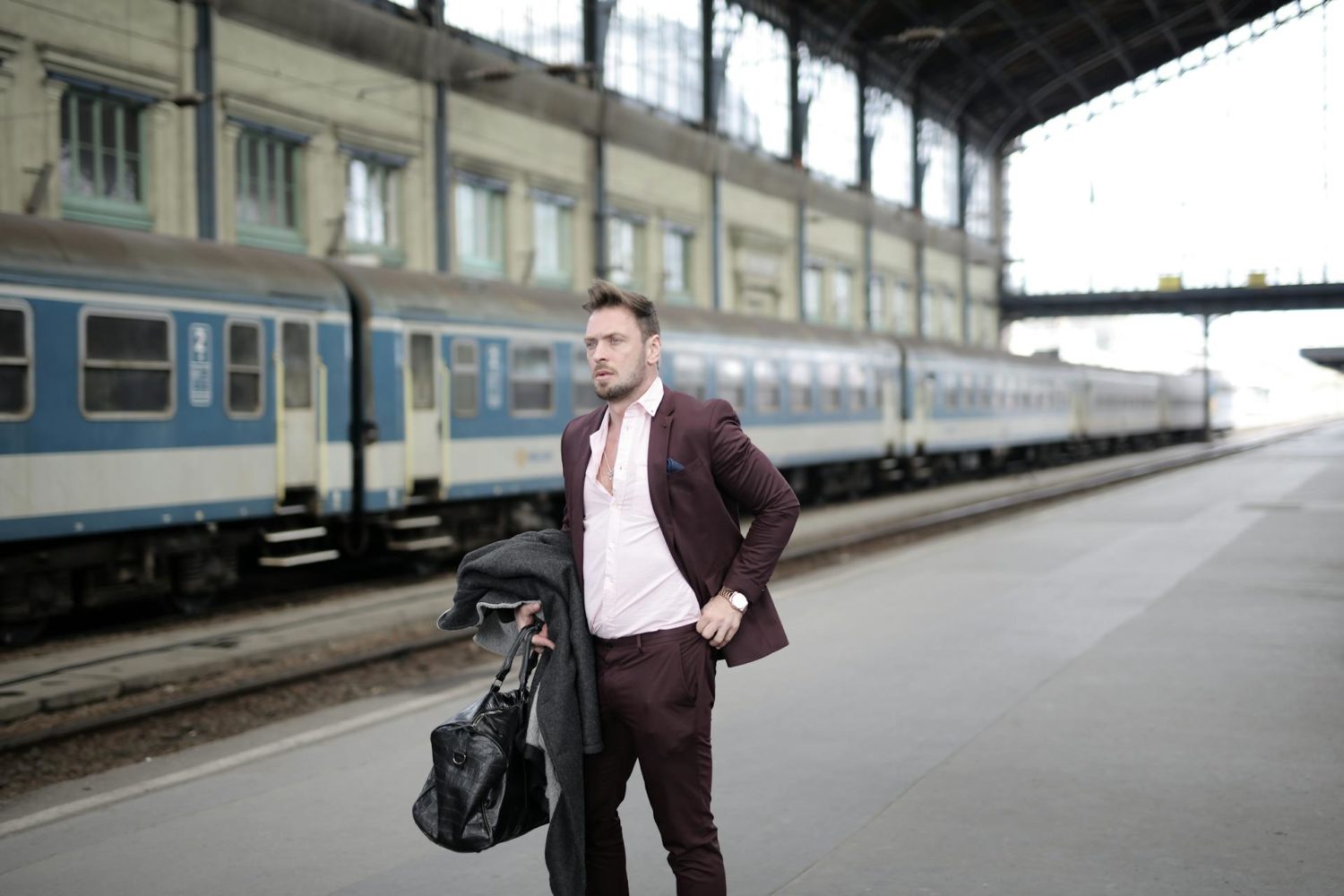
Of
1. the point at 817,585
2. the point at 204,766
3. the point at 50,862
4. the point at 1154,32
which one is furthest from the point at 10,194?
the point at 1154,32

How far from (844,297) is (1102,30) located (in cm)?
1530

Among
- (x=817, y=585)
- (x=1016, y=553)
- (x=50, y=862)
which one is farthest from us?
(x=1016, y=553)

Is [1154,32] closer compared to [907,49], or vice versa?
[907,49]

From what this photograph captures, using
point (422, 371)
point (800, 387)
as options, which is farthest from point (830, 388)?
point (422, 371)

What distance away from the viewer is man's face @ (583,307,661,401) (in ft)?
11.8

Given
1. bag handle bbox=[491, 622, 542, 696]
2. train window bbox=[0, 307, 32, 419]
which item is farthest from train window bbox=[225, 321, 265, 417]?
bag handle bbox=[491, 622, 542, 696]

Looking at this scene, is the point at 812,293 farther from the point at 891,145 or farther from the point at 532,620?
the point at 532,620

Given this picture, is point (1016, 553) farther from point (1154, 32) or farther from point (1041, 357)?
point (1154, 32)

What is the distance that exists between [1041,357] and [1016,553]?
92.0ft

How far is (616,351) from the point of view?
11.8 ft

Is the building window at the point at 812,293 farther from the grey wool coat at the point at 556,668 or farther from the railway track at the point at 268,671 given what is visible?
the grey wool coat at the point at 556,668

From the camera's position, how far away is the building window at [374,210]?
78.6 feet

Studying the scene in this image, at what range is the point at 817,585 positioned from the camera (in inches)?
514

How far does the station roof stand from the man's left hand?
36.4 m
